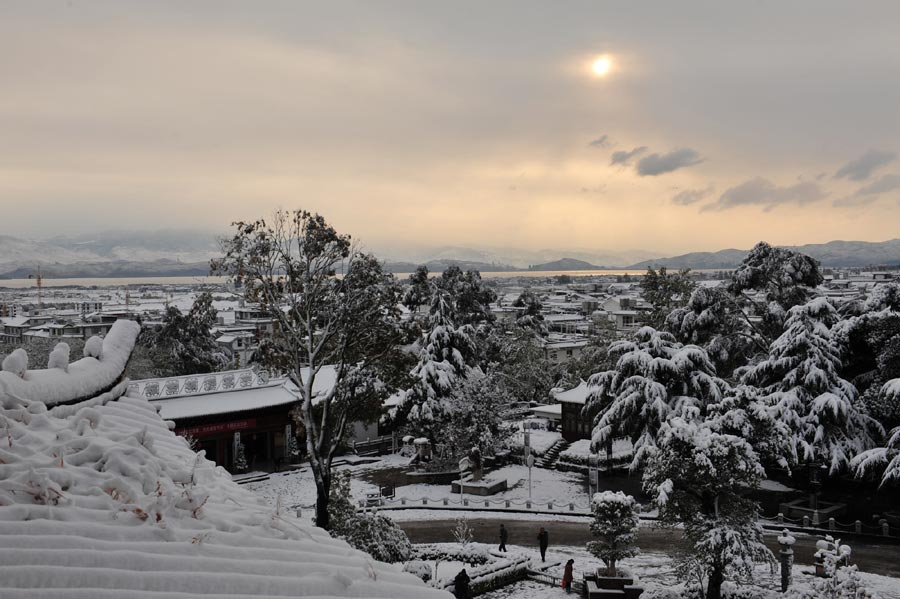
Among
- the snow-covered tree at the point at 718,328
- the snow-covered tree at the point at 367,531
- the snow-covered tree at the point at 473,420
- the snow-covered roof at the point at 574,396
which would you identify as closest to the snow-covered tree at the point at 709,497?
the snow-covered tree at the point at 367,531

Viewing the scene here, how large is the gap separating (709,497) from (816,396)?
12.0 m

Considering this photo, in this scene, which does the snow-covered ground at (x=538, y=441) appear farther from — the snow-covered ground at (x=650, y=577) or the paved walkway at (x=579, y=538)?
the snow-covered ground at (x=650, y=577)

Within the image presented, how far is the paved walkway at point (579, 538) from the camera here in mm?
21625

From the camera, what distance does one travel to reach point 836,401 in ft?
84.1

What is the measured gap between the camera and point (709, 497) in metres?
18.0

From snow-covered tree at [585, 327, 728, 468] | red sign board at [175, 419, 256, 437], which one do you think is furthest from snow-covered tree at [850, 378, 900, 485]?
red sign board at [175, 419, 256, 437]

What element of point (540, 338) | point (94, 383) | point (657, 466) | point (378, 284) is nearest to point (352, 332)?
point (378, 284)

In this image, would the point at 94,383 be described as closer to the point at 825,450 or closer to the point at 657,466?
the point at 657,466

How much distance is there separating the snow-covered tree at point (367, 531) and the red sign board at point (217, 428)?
12.6m

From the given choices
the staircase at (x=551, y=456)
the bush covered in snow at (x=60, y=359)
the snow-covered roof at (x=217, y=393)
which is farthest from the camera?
the staircase at (x=551, y=456)

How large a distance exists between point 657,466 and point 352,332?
10799mm

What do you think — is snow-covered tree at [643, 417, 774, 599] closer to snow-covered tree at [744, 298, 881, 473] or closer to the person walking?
the person walking

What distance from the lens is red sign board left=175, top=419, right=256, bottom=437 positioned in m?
30.1

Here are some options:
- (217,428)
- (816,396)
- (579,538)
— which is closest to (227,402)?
(217,428)
